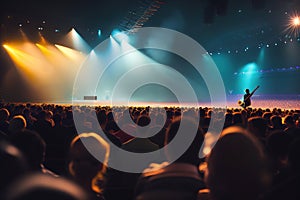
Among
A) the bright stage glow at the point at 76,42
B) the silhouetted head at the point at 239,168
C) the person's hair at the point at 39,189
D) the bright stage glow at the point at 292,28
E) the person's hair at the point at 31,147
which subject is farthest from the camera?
the bright stage glow at the point at 76,42

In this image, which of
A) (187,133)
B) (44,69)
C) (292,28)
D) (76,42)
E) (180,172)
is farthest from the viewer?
(76,42)

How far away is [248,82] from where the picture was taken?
22.5 meters

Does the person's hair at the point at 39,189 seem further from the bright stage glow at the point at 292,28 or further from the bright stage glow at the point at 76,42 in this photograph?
the bright stage glow at the point at 76,42

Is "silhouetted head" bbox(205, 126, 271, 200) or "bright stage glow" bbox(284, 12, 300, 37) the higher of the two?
"bright stage glow" bbox(284, 12, 300, 37)

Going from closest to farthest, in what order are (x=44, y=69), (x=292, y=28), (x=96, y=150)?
1. (x=96, y=150)
2. (x=292, y=28)
3. (x=44, y=69)

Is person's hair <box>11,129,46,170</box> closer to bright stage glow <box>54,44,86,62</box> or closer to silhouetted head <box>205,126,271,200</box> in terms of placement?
silhouetted head <box>205,126,271,200</box>

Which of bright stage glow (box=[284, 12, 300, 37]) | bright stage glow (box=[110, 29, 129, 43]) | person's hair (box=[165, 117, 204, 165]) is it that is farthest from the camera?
bright stage glow (box=[110, 29, 129, 43])

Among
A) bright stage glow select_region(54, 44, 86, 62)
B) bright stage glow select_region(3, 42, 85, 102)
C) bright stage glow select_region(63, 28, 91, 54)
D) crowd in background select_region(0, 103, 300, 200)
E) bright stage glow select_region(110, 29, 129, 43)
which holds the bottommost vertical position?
crowd in background select_region(0, 103, 300, 200)

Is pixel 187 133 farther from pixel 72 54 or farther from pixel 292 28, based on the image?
pixel 72 54

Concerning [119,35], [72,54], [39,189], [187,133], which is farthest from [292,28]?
[39,189]

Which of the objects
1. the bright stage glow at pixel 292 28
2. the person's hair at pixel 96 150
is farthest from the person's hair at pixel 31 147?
the bright stage glow at pixel 292 28

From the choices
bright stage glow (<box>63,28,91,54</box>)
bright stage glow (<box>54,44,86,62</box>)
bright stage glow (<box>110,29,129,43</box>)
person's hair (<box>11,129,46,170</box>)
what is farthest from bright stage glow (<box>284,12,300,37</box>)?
person's hair (<box>11,129,46,170</box>)

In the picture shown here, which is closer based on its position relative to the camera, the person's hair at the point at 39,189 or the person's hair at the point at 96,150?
the person's hair at the point at 39,189

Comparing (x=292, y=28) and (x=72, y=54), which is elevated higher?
(x=292, y=28)
